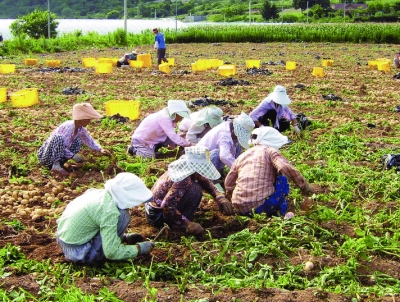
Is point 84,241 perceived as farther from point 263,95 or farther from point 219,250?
point 263,95

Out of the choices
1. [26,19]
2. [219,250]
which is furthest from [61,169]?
[26,19]

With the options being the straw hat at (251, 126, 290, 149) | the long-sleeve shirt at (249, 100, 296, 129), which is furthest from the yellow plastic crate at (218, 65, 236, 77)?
the straw hat at (251, 126, 290, 149)

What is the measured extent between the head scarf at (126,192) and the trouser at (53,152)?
2.26 m

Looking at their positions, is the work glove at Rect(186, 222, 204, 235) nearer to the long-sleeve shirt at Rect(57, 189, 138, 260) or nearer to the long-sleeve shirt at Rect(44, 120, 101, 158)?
the long-sleeve shirt at Rect(57, 189, 138, 260)

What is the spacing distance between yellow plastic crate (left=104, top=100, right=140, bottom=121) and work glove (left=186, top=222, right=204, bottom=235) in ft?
14.5

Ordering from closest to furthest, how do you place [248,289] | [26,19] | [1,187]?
[248,289] < [1,187] < [26,19]

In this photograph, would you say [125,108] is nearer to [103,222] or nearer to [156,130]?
[156,130]

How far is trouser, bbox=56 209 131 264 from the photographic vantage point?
3754mm

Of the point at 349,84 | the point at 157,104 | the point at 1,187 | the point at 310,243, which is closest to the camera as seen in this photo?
the point at 310,243

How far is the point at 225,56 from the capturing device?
19.3 m

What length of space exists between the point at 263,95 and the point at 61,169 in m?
5.54

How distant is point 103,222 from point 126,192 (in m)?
0.25

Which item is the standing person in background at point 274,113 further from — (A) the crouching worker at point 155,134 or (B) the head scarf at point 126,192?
(B) the head scarf at point 126,192

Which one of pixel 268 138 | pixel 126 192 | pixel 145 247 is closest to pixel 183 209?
pixel 145 247
